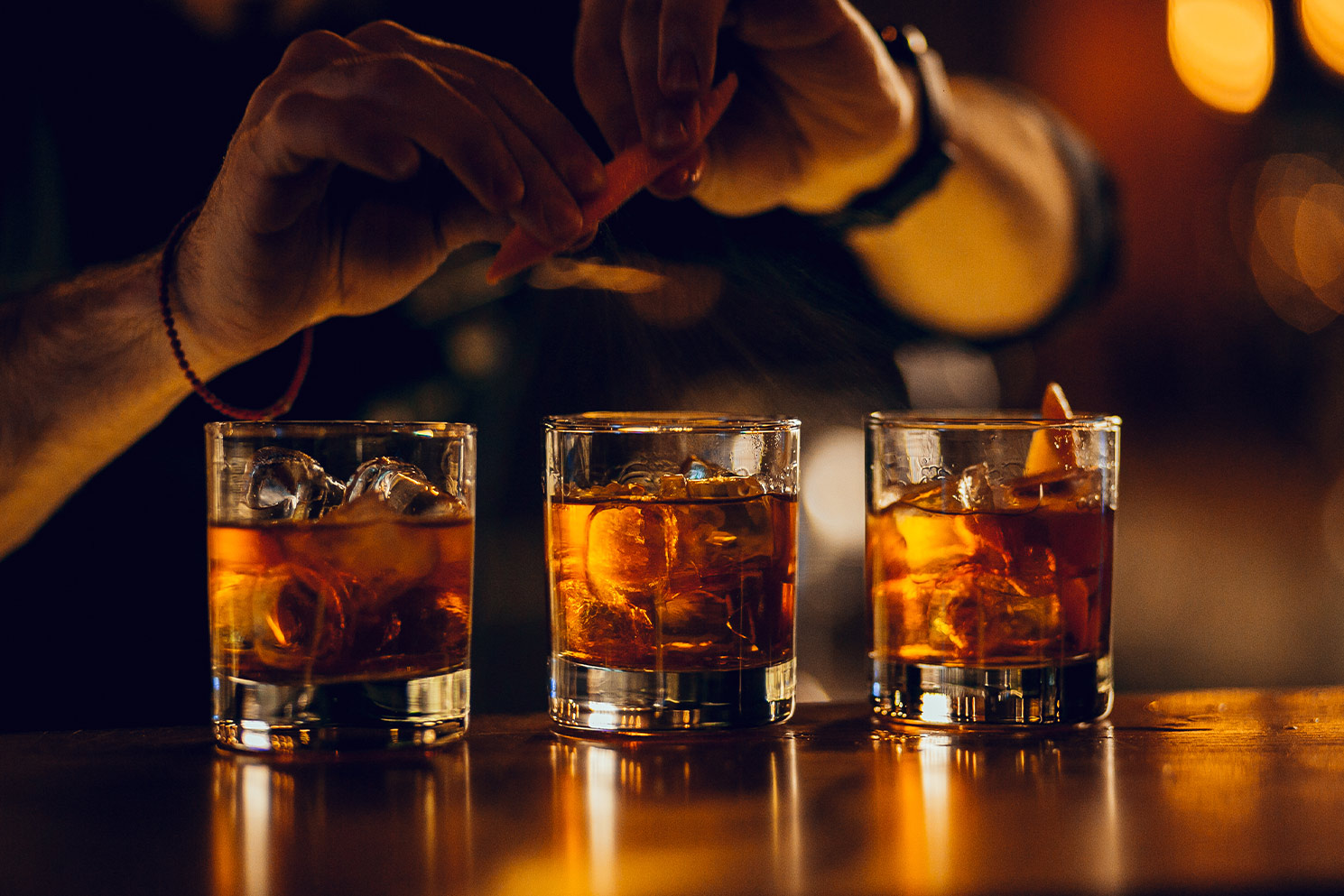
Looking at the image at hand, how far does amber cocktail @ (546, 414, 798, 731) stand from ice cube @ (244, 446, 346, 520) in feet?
0.56

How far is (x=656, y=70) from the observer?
955 mm

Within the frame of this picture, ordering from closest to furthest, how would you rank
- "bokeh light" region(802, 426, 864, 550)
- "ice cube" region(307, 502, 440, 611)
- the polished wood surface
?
the polished wood surface → "ice cube" region(307, 502, 440, 611) → "bokeh light" region(802, 426, 864, 550)

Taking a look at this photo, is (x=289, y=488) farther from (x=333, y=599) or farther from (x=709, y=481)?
(x=709, y=481)

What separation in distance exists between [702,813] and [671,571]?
0.60ft

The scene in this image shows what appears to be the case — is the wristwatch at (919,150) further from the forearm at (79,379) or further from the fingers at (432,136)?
the forearm at (79,379)

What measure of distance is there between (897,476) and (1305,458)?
1.93m

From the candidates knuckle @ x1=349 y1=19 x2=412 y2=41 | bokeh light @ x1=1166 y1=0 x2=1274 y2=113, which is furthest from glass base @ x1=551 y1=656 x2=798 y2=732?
bokeh light @ x1=1166 y1=0 x2=1274 y2=113

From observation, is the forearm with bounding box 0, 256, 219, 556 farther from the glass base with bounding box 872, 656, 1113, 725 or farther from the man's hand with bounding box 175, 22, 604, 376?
the glass base with bounding box 872, 656, 1113, 725

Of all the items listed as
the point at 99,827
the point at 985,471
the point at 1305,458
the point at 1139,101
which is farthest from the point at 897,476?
the point at 1305,458

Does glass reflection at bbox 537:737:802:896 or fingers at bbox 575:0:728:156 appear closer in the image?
glass reflection at bbox 537:737:802:896

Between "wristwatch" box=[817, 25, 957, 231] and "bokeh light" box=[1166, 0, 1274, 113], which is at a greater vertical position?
"bokeh light" box=[1166, 0, 1274, 113]

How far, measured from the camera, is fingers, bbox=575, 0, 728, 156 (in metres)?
0.92

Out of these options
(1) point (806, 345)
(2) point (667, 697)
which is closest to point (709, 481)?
(2) point (667, 697)

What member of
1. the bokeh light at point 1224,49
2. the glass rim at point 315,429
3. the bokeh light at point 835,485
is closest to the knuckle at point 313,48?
the glass rim at point 315,429
